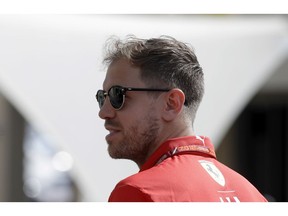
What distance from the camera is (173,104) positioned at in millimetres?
2262

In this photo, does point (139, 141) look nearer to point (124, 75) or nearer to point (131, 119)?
point (131, 119)

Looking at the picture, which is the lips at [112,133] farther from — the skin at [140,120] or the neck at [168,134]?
the neck at [168,134]

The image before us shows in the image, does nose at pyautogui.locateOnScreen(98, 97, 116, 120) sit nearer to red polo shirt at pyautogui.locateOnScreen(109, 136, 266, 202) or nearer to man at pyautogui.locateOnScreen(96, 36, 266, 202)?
man at pyautogui.locateOnScreen(96, 36, 266, 202)

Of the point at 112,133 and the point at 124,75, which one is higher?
the point at 124,75

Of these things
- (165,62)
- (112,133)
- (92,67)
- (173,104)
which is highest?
(165,62)

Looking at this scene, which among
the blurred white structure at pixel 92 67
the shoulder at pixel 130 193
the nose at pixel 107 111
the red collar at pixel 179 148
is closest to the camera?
the shoulder at pixel 130 193

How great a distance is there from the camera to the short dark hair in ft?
7.55

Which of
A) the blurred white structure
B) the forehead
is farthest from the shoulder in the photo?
the blurred white structure

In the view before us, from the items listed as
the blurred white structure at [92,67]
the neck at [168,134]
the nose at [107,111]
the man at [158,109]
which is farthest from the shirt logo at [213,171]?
the blurred white structure at [92,67]

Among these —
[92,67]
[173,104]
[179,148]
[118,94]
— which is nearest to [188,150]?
[179,148]

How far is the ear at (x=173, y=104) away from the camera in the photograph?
226cm

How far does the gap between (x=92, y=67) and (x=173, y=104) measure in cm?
Answer: 361
